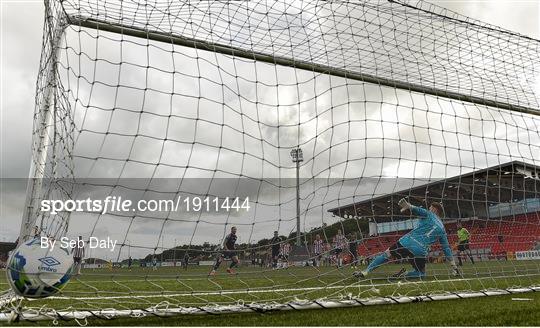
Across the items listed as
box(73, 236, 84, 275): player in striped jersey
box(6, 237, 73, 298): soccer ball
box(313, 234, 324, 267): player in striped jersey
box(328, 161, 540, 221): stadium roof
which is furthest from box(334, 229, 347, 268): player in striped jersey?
box(6, 237, 73, 298): soccer ball

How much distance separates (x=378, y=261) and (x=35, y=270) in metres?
4.98

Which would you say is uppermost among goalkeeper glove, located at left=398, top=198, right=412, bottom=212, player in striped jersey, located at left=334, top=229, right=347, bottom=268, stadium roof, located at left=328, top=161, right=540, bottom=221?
stadium roof, located at left=328, top=161, right=540, bottom=221

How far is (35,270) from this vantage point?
2875mm

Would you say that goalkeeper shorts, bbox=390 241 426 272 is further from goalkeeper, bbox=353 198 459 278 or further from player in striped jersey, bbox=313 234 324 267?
player in striped jersey, bbox=313 234 324 267

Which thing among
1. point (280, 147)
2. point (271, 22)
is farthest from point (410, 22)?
point (280, 147)

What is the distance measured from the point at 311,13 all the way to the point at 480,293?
10.4ft

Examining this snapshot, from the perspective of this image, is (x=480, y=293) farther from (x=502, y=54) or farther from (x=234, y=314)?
(x=502, y=54)

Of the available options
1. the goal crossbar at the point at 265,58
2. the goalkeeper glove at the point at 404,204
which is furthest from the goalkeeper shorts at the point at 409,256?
the goal crossbar at the point at 265,58

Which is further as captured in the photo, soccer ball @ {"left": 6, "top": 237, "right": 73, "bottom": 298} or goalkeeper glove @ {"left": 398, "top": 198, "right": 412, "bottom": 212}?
goalkeeper glove @ {"left": 398, "top": 198, "right": 412, "bottom": 212}

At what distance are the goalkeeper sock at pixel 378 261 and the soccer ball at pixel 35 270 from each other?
4701mm

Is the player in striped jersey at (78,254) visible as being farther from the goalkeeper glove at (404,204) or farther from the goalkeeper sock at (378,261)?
the goalkeeper sock at (378,261)

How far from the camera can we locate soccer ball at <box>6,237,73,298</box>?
9.39 ft

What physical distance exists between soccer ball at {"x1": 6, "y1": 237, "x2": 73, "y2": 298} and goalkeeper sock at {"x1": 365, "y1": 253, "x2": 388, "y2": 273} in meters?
4.70

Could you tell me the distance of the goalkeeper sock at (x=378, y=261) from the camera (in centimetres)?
668
